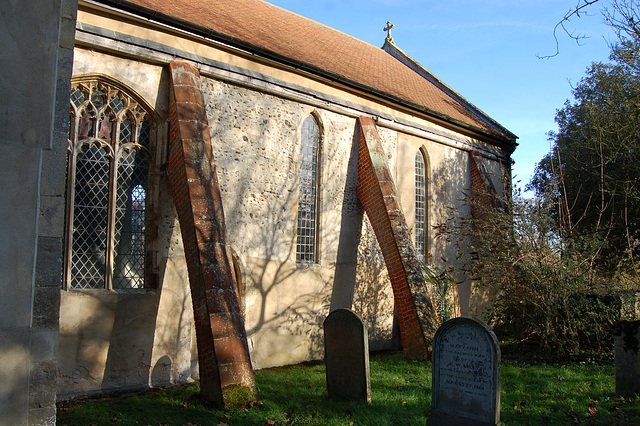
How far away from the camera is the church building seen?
4.49 metres

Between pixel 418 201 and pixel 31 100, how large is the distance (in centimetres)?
1219

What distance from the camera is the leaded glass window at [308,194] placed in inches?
478

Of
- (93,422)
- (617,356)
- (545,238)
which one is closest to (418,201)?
(545,238)

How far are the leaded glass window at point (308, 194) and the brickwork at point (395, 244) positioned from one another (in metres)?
1.38

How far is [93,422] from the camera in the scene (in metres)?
6.50

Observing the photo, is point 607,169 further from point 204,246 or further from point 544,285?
point 204,246

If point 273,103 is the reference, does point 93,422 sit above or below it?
below

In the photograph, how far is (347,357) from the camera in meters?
7.75

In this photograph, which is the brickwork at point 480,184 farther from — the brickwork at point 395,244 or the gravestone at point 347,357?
the gravestone at point 347,357

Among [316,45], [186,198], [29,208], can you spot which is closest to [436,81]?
[316,45]

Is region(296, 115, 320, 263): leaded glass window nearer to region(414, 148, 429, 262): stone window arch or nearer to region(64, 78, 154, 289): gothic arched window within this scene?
region(64, 78, 154, 289): gothic arched window

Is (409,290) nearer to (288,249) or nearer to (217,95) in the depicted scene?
(288,249)

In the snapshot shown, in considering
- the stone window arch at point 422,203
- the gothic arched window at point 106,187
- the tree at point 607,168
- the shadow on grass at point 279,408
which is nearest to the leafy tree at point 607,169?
the tree at point 607,168

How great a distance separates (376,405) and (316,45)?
36.7 ft
